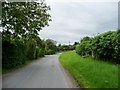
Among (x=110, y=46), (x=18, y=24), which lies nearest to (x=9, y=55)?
(x=18, y=24)

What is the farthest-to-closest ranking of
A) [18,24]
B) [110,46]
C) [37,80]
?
[18,24] → [110,46] → [37,80]

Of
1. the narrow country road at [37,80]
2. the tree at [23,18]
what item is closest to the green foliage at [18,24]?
the tree at [23,18]

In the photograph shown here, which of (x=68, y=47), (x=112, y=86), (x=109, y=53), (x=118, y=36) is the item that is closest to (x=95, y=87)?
(x=112, y=86)

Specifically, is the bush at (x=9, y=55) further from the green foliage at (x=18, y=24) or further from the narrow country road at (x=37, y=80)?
the narrow country road at (x=37, y=80)

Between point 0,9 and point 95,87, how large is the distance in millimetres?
13105

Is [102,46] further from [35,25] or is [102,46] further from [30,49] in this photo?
[30,49]

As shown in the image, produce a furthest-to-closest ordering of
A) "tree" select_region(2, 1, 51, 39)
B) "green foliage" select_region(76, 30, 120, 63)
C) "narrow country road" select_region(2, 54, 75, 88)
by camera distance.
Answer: "tree" select_region(2, 1, 51, 39) → "green foliage" select_region(76, 30, 120, 63) → "narrow country road" select_region(2, 54, 75, 88)

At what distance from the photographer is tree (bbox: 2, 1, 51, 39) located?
79.4ft

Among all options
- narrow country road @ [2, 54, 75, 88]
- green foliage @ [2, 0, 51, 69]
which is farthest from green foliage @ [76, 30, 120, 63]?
green foliage @ [2, 0, 51, 69]

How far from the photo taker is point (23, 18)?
25.3 metres

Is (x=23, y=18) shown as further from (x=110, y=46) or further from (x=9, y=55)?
(x=110, y=46)

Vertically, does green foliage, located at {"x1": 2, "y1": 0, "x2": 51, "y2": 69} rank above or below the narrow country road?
above

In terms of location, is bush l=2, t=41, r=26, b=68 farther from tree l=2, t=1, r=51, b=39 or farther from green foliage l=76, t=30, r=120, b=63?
green foliage l=76, t=30, r=120, b=63

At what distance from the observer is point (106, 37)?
2281 centimetres
